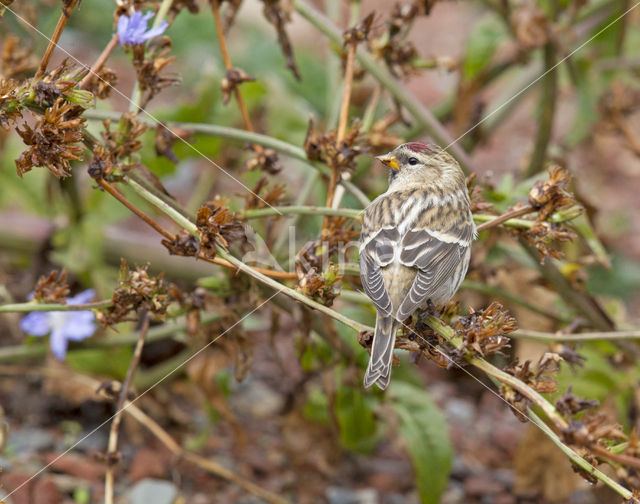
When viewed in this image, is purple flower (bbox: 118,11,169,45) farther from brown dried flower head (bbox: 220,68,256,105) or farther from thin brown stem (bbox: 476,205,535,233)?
thin brown stem (bbox: 476,205,535,233)

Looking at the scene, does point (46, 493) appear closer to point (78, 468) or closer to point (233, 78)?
point (78, 468)

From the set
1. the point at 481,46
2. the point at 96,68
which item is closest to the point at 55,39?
the point at 96,68

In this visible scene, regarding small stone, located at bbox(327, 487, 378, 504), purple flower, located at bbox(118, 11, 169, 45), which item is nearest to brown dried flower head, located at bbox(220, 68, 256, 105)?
purple flower, located at bbox(118, 11, 169, 45)

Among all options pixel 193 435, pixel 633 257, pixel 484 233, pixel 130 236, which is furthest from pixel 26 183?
pixel 633 257

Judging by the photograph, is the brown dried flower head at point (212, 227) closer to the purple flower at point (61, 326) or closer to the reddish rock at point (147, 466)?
the purple flower at point (61, 326)

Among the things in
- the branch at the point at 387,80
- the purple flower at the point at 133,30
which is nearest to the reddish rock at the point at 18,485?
the purple flower at the point at 133,30

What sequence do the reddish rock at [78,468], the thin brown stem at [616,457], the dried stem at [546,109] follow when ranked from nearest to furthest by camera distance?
the thin brown stem at [616,457], the reddish rock at [78,468], the dried stem at [546,109]
